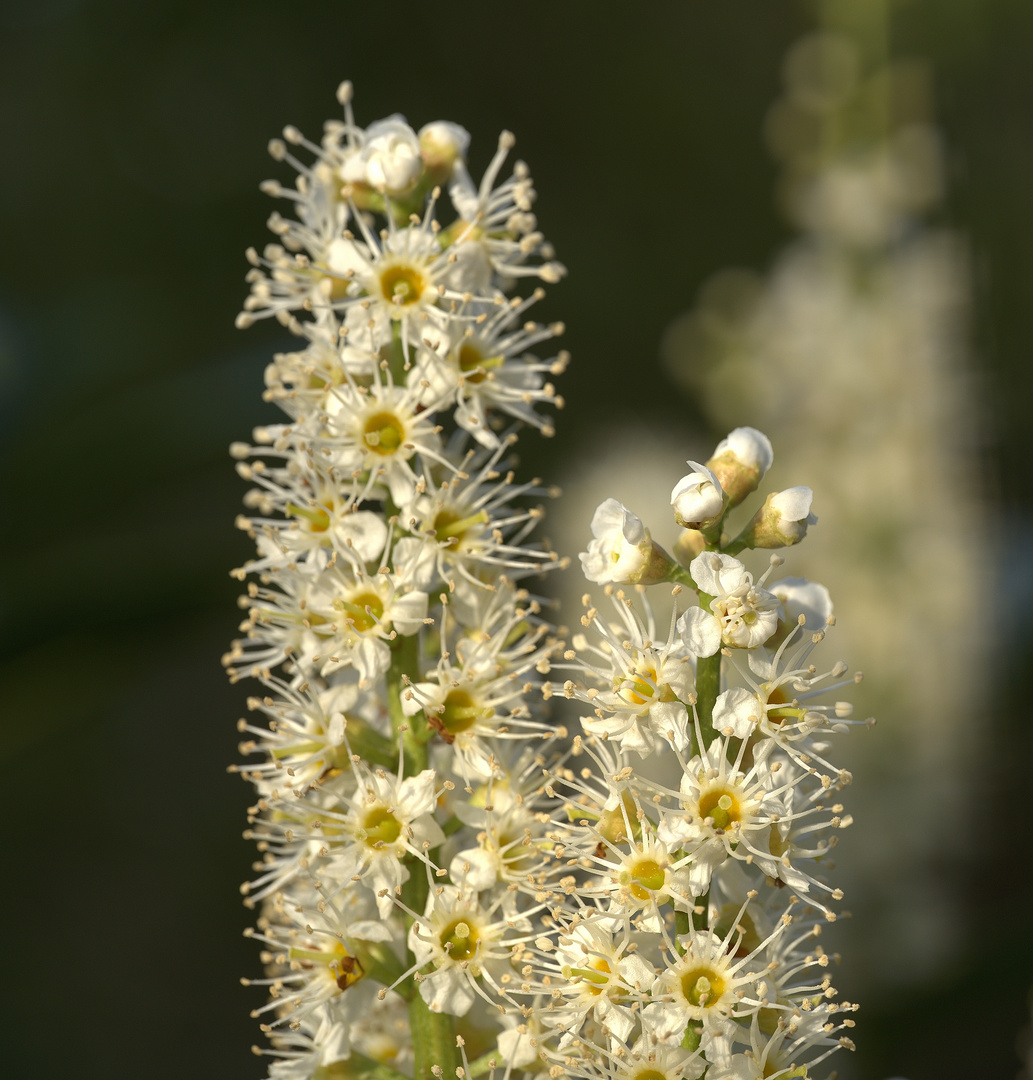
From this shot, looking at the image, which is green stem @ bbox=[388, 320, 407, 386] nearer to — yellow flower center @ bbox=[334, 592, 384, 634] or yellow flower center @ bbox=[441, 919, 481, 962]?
yellow flower center @ bbox=[334, 592, 384, 634]

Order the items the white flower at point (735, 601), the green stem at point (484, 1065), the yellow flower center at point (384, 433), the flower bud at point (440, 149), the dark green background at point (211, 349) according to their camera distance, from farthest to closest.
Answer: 1. the dark green background at point (211, 349)
2. the flower bud at point (440, 149)
3. the yellow flower center at point (384, 433)
4. the green stem at point (484, 1065)
5. the white flower at point (735, 601)

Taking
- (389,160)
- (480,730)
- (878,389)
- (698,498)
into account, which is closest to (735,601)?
(698,498)

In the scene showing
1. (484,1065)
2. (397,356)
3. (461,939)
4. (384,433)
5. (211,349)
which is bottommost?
(484,1065)

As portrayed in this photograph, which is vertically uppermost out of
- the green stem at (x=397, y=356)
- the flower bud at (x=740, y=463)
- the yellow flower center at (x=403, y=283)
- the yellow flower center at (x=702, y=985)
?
the yellow flower center at (x=403, y=283)

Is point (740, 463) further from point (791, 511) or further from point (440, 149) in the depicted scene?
point (440, 149)

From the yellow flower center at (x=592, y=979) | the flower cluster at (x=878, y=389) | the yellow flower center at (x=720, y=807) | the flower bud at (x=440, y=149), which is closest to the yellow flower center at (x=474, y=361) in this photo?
the flower bud at (x=440, y=149)

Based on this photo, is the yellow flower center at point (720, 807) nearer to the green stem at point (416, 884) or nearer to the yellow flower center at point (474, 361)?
the green stem at point (416, 884)
